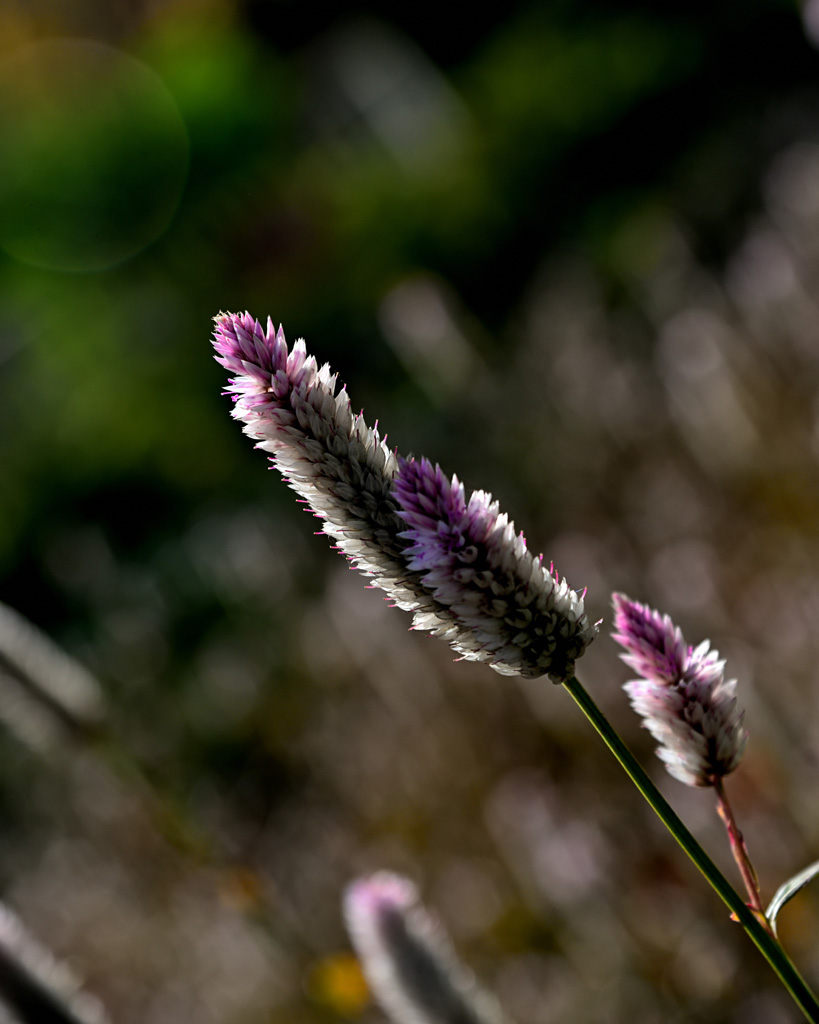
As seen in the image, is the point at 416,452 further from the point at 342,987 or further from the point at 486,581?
the point at 486,581

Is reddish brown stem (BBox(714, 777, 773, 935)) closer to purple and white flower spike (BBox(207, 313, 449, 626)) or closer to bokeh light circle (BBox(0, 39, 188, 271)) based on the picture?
purple and white flower spike (BBox(207, 313, 449, 626))

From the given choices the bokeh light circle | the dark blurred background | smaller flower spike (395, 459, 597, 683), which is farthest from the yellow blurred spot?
the bokeh light circle

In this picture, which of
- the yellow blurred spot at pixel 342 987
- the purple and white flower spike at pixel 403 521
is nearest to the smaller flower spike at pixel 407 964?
the purple and white flower spike at pixel 403 521

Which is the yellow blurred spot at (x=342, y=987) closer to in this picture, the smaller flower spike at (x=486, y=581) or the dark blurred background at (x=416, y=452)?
the dark blurred background at (x=416, y=452)

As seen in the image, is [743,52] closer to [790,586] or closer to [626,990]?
[790,586]

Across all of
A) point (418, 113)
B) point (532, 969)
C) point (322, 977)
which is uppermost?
point (418, 113)

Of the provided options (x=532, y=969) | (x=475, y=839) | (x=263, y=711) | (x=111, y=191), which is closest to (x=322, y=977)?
(x=532, y=969)
